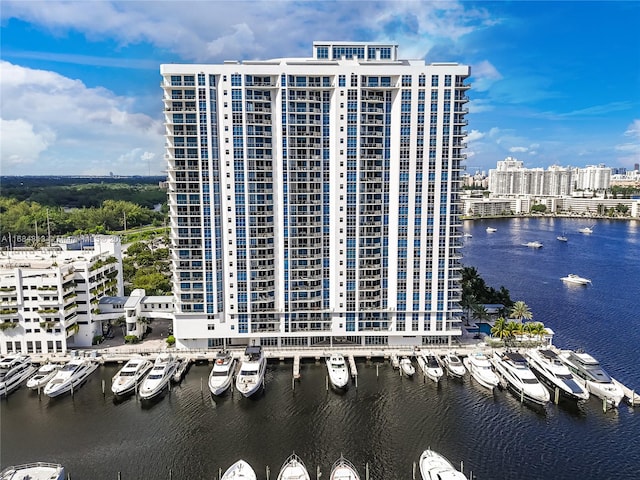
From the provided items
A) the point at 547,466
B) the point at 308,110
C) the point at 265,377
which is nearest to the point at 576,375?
the point at 547,466

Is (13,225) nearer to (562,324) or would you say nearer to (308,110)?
(308,110)

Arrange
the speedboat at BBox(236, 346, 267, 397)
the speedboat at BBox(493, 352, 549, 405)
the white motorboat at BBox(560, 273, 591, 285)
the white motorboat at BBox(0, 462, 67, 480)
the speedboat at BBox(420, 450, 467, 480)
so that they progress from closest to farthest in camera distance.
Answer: the white motorboat at BBox(0, 462, 67, 480), the speedboat at BBox(420, 450, 467, 480), the speedboat at BBox(493, 352, 549, 405), the speedboat at BBox(236, 346, 267, 397), the white motorboat at BBox(560, 273, 591, 285)

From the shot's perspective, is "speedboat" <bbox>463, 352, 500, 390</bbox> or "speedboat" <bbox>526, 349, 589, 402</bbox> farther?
"speedboat" <bbox>463, 352, 500, 390</bbox>

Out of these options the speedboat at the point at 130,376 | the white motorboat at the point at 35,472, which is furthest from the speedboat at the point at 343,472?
the speedboat at the point at 130,376

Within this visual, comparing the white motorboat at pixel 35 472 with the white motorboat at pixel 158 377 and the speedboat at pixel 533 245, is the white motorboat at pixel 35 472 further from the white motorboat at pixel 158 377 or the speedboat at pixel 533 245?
the speedboat at pixel 533 245

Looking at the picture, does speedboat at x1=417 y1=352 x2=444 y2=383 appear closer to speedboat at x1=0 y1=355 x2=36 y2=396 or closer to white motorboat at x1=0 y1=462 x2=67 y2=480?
white motorboat at x1=0 y1=462 x2=67 y2=480

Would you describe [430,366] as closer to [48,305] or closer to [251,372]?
[251,372]

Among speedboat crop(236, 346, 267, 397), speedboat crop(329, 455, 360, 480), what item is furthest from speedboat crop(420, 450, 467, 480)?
speedboat crop(236, 346, 267, 397)
